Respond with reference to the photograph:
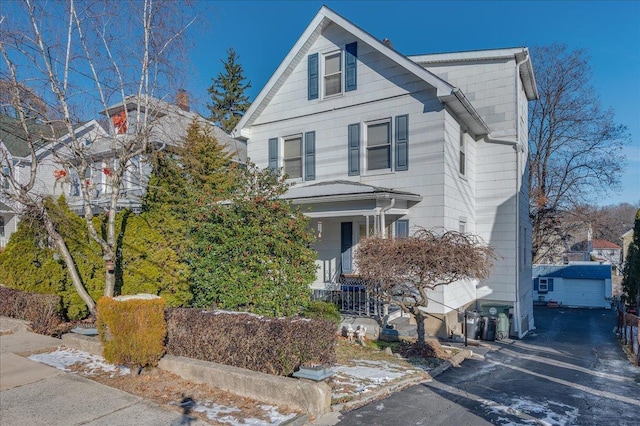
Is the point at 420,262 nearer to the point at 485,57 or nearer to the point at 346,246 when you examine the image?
the point at 346,246

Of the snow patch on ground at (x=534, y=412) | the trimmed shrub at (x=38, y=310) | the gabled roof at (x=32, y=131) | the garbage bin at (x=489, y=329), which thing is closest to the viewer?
the snow patch on ground at (x=534, y=412)

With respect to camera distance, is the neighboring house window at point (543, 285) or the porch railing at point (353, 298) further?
the neighboring house window at point (543, 285)

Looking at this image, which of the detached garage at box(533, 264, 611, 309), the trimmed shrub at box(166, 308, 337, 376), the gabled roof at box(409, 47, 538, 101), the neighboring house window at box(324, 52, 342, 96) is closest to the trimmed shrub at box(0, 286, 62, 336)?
the trimmed shrub at box(166, 308, 337, 376)

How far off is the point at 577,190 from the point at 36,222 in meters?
26.0

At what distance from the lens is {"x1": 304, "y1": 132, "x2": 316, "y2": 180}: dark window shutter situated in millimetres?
13461

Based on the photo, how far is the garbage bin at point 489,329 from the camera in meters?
12.4

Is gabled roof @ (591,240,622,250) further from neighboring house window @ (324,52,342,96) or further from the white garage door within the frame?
neighboring house window @ (324,52,342,96)

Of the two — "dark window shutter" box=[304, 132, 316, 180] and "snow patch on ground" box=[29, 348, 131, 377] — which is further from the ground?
"dark window shutter" box=[304, 132, 316, 180]

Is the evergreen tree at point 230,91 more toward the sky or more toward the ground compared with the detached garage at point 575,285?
more toward the sky

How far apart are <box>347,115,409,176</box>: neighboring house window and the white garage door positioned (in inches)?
1086

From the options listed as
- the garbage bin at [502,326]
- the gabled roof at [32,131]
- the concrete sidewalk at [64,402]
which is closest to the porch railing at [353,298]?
the garbage bin at [502,326]

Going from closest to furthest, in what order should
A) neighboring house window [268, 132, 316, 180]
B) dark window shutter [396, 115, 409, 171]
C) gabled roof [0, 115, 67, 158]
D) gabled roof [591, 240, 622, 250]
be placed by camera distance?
gabled roof [0, 115, 67, 158], dark window shutter [396, 115, 409, 171], neighboring house window [268, 132, 316, 180], gabled roof [591, 240, 622, 250]

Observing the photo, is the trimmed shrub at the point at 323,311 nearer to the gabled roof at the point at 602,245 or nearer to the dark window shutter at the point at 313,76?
the dark window shutter at the point at 313,76

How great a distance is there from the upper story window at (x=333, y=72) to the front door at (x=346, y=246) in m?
4.19
